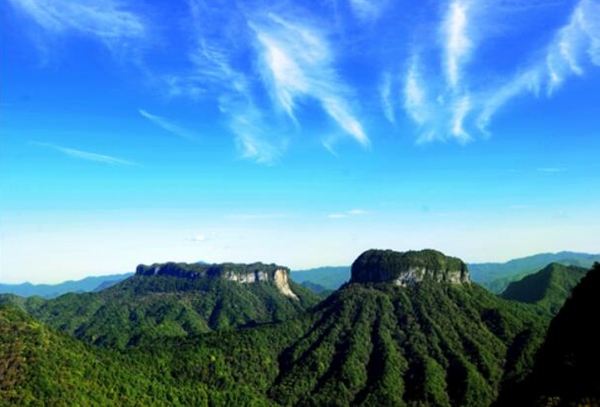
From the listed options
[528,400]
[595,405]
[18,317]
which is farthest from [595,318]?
[18,317]

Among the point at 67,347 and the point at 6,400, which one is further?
the point at 67,347

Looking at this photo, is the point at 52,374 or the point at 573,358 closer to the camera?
the point at 573,358

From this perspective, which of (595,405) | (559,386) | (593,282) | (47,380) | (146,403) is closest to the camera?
(595,405)

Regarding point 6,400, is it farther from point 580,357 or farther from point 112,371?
point 580,357

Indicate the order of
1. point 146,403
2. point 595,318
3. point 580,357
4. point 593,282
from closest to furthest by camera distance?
point 580,357 < point 595,318 < point 593,282 < point 146,403

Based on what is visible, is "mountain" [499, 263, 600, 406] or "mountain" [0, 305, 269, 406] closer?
"mountain" [499, 263, 600, 406]

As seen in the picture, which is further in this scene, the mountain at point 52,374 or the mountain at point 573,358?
the mountain at point 52,374

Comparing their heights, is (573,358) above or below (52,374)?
above

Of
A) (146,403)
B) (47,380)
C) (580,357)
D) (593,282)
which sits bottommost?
(146,403)
